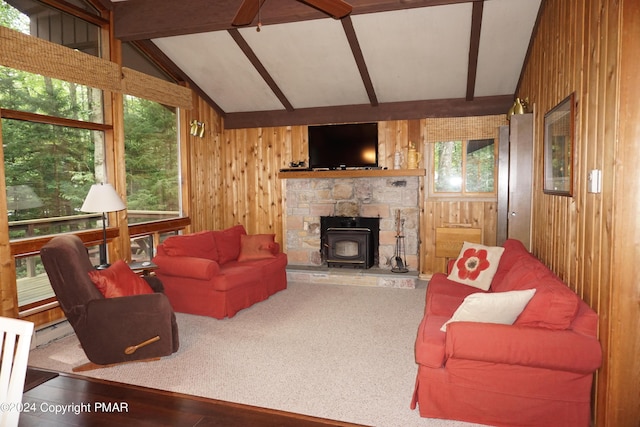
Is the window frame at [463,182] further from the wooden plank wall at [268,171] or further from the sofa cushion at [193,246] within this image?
the sofa cushion at [193,246]

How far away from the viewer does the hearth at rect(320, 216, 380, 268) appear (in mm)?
6117

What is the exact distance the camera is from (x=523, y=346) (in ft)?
7.48

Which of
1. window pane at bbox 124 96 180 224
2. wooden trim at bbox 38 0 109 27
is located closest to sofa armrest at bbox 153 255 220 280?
window pane at bbox 124 96 180 224

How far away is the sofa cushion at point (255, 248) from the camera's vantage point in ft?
17.1

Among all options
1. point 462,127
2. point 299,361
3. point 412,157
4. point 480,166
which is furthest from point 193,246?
point 480,166

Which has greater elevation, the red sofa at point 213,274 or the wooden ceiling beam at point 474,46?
the wooden ceiling beam at point 474,46

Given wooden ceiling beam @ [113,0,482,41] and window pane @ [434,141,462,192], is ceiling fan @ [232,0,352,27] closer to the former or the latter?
wooden ceiling beam @ [113,0,482,41]

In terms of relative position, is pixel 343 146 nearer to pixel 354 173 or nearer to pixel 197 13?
pixel 354 173

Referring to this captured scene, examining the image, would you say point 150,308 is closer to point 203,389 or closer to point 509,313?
point 203,389

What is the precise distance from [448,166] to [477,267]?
252cm

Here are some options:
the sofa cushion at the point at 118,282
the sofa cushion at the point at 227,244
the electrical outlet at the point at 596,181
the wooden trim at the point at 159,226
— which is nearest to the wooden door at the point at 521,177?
the electrical outlet at the point at 596,181

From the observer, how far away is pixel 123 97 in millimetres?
5062

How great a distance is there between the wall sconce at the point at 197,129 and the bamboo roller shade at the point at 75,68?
469 millimetres

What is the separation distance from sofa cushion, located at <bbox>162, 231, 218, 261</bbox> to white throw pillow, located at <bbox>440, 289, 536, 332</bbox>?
123 inches
